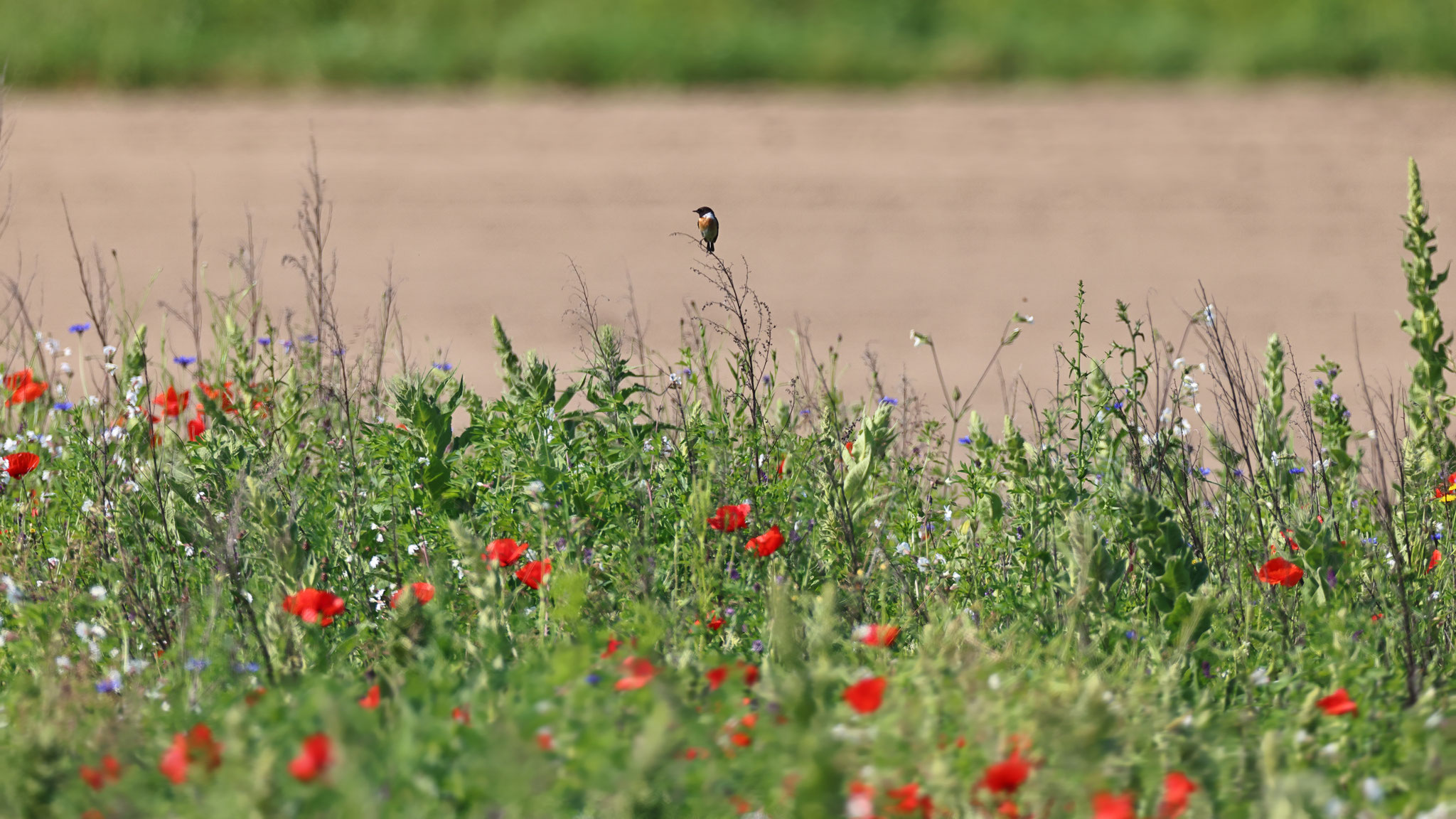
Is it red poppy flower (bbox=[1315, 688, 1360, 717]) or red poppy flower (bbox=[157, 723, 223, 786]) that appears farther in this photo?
red poppy flower (bbox=[1315, 688, 1360, 717])

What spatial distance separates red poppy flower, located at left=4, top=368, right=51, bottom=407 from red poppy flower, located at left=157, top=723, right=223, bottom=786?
1978 millimetres

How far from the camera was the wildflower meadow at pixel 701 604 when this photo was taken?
6.06 ft

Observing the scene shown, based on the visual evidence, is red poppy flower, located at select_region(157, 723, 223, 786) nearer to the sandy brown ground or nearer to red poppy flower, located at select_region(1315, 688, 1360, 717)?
red poppy flower, located at select_region(1315, 688, 1360, 717)

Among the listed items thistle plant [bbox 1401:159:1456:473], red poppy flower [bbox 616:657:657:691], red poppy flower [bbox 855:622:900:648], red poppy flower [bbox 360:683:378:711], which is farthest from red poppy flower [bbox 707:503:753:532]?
thistle plant [bbox 1401:159:1456:473]

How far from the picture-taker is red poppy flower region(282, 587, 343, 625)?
2.45 metres

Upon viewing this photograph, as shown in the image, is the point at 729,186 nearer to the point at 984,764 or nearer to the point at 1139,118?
the point at 1139,118

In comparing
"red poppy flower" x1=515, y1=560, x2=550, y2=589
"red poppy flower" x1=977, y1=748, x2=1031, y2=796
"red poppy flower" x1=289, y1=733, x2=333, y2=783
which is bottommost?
"red poppy flower" x1=515, y1=560, x2=550, y2=589

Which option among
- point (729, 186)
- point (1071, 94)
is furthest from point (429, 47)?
point (1071, 94)

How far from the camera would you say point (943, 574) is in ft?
10.1

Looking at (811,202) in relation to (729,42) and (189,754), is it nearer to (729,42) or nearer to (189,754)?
(729,42)

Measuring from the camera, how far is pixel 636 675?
1995mm

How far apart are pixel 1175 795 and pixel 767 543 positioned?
1.12 metres

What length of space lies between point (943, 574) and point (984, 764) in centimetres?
117

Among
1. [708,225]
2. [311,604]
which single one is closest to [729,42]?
[708,225]
